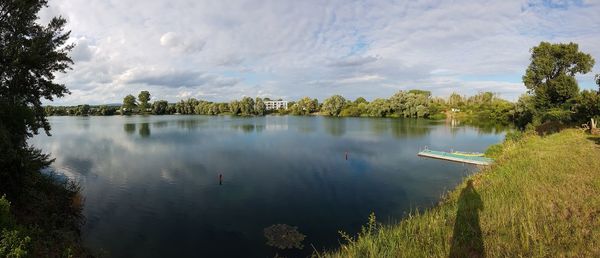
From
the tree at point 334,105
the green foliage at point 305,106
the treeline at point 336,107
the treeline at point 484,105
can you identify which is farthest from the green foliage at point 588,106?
the green foliage at point 305,106

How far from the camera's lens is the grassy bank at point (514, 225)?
713cm

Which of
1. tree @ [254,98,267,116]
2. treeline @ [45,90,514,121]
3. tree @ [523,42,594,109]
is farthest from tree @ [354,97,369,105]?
tree @ [523,42,594,109]

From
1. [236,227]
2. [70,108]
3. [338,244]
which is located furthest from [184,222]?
[70,108]

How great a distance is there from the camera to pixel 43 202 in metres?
14.5

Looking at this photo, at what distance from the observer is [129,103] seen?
16912 cm

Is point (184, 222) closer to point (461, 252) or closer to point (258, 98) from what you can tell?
point (461, 252)

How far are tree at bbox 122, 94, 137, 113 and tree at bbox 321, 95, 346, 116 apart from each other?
11139cm

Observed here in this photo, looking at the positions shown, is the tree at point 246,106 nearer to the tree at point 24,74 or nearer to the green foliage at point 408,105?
the green foliage at point 408,105

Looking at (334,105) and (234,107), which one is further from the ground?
(234,107)

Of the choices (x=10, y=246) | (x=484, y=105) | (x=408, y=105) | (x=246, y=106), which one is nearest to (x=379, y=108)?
(x=408, y=105)

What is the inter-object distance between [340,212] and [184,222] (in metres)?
9.16

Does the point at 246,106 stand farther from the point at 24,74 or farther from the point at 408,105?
the point at 24,74

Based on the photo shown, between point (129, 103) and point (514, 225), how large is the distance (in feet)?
627

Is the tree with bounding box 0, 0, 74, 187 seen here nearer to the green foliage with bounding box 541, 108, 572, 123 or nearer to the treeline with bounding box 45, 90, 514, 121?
the green foliage with bounding box 541, 108, 572, 123
